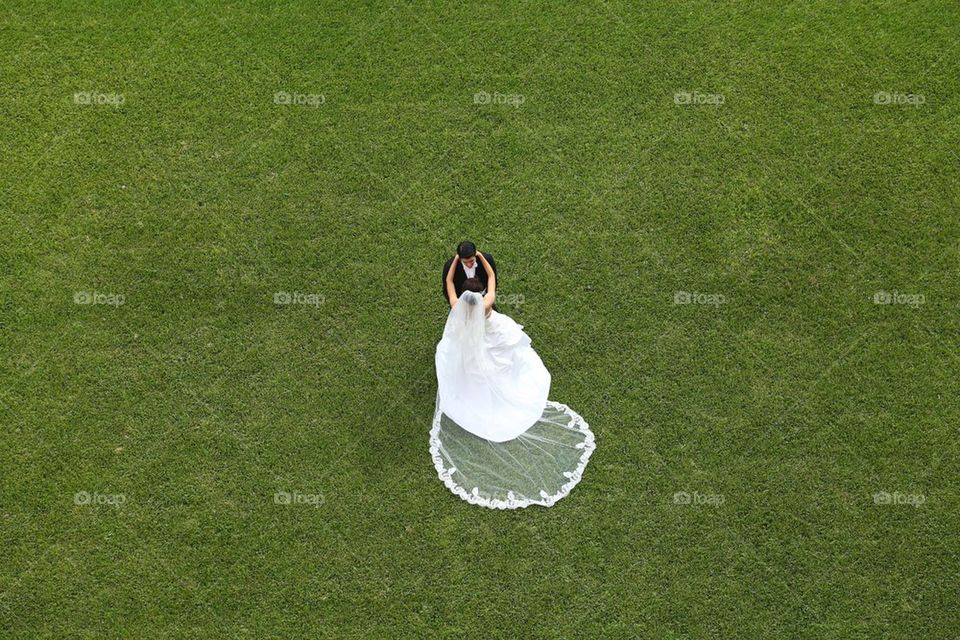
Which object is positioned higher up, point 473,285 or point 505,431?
point 473,285

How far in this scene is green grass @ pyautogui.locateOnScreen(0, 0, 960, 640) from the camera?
741 centimetres

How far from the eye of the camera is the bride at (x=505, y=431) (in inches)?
298

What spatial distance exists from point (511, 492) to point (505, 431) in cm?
66

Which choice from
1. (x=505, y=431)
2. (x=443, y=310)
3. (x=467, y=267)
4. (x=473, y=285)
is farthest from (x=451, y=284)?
(x=505, y=431)

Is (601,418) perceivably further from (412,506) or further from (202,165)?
(202,165)

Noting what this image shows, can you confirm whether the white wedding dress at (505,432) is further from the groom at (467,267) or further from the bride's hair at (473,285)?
the bride's hair at (473,285)

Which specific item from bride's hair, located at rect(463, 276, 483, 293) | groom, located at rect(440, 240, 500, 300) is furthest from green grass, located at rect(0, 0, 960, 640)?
bride's hair, located at rect(463, 276, 483, 293)

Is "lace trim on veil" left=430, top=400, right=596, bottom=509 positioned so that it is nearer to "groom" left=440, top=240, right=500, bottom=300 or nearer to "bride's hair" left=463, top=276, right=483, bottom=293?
"groom" left=440, top=240, right=500, bottom=300

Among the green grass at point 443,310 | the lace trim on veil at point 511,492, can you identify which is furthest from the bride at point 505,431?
the green grass at point 443,310

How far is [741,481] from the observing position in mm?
7699

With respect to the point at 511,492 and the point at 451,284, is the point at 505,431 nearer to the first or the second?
the point at 511,492

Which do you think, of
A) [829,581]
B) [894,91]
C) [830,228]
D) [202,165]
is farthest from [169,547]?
[894,91]

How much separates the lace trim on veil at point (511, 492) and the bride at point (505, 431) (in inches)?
0.4

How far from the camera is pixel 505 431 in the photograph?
7676mm
